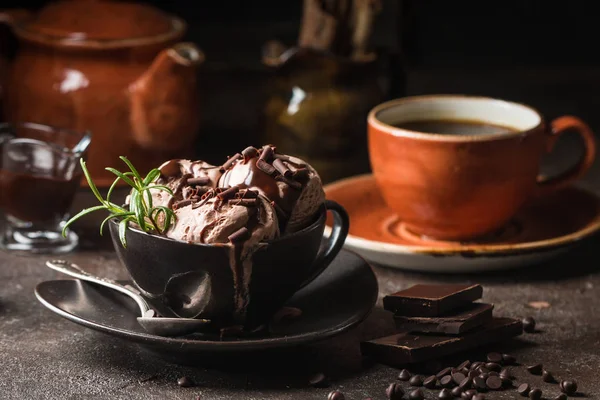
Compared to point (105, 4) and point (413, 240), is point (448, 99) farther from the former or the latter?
point (105, 4)

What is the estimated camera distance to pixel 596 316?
1.18 meters

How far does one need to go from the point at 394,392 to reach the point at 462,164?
1.36 feet

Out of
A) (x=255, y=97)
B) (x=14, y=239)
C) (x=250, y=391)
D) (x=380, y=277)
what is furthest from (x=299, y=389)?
(x=255, y=97)

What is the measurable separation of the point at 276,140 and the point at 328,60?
150 mm

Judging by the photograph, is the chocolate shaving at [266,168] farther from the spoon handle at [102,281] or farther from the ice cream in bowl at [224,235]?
the spoon handle at [102,281]

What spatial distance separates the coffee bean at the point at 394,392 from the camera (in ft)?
3.14

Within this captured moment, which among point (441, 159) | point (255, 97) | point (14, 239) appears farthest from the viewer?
point (255, 97)

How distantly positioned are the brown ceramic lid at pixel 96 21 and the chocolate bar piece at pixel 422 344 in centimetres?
73

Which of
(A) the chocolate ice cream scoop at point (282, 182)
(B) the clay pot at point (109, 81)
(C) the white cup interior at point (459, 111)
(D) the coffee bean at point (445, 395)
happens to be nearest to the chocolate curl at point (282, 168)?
(A) the chocolate ice cream scoop at point (282, 182)

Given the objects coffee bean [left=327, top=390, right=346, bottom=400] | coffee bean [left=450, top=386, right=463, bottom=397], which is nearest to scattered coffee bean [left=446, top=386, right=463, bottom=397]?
coffee bean [left=450, top=386, right=463, bottom=397]

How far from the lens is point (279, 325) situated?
3.44 ft

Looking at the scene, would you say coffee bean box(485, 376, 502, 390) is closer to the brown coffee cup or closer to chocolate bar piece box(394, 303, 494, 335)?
chocolate bar piece box(394, 303, 494, 335)

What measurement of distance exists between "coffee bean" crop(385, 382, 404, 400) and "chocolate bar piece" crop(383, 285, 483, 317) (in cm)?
11

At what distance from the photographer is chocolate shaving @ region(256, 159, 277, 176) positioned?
1.02m
